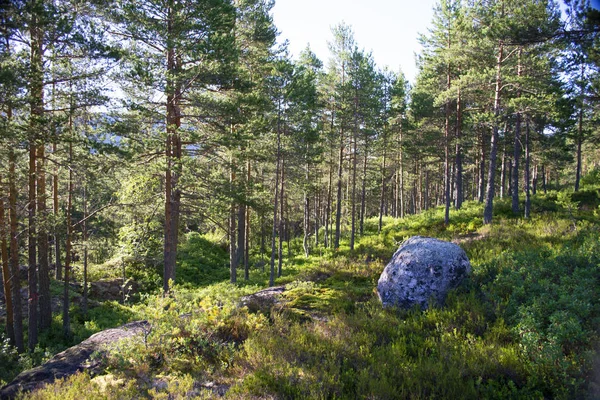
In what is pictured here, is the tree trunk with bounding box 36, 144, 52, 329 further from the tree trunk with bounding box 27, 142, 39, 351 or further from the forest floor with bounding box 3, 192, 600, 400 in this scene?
the forest floor with bounding box 3, 192, 600, 400

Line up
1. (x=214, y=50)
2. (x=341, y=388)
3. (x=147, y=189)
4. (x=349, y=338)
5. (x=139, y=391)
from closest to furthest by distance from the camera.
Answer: (x=341, y=388) → (x=139, y=391) → (x=349, y=338) → (x=214, y=50) → (x=147, y=189)

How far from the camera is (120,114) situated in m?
11.1

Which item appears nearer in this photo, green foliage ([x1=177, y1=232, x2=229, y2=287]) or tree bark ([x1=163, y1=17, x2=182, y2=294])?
tree bark ([x1=163, y1=17, x2=182, y2=294])

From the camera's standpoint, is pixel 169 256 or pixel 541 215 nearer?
pixel 169 256

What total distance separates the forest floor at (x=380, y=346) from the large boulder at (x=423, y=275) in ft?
1.04

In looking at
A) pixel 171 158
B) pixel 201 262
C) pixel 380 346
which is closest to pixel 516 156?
pixel 380 346

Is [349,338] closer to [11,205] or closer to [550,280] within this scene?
[550,280]

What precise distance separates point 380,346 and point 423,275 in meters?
2.90

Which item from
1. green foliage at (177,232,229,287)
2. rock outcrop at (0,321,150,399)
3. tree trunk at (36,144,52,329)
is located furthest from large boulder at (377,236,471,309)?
green foliage at (177,232,229,287)

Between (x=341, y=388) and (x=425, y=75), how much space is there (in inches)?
982

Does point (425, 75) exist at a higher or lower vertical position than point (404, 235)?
higher

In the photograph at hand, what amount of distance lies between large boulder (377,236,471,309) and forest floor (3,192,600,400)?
317mm

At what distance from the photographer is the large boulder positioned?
26.3ft

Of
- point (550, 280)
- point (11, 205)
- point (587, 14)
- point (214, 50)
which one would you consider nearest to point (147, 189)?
point (11, 205)
